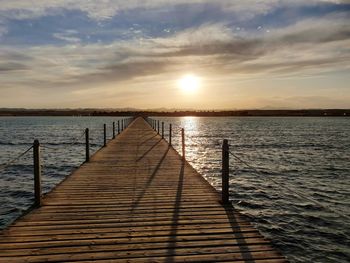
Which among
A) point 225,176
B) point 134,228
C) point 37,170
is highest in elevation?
point 37,170

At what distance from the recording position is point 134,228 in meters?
6.59

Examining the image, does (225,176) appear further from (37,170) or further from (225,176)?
(37,170)

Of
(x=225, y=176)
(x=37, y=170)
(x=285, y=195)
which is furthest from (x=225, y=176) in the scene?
(x=285, y=195)

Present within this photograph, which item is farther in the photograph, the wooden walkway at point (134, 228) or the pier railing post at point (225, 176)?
the pier railing post at point (225, 176)

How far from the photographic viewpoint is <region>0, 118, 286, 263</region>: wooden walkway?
539cm

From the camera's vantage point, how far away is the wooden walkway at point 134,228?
5395mm

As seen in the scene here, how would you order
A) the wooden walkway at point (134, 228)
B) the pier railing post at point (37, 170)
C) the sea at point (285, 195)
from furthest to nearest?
the sea at point (285, 195), the pier railing post at point (37, 170), the wooden walkway at point (134, 228)

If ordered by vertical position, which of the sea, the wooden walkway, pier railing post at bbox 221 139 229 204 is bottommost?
the sea

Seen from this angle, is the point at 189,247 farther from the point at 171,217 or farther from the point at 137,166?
the point at 137,166

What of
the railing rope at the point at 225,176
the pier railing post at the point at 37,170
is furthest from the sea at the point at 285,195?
the pier railing post at the point at 37,170

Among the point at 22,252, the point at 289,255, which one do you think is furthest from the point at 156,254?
the point at 289,255

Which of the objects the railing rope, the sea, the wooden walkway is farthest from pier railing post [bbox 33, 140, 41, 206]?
the railing rope

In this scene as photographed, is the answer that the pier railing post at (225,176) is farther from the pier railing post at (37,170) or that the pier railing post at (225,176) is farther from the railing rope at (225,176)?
the pier railing post at (37,170)

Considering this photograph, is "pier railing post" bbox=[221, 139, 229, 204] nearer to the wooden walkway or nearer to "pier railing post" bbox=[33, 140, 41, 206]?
the wooden walkway
